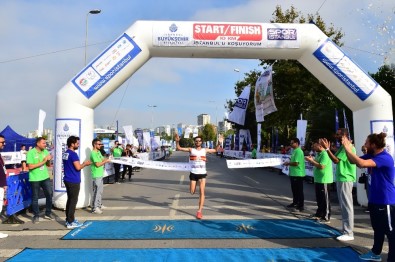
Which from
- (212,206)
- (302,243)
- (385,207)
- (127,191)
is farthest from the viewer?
(127,191)

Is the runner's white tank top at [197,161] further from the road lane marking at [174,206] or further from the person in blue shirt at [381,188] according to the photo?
the person in blue shirt at [381,188]

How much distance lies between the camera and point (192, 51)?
32.8 ft

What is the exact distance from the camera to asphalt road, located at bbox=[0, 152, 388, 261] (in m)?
6.32

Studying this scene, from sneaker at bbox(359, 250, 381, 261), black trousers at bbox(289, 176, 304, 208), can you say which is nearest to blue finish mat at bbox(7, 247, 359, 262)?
sneaker at bbox(359, 250, 381, 261)

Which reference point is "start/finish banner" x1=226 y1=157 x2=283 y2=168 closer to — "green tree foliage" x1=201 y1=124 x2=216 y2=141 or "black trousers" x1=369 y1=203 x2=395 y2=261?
"black trousers" x1=369 y1=203 x2=395 y2=261

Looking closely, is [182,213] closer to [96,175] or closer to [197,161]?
[197,161]

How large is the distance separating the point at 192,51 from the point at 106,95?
2.59 metres

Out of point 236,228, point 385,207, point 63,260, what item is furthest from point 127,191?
point 385,207

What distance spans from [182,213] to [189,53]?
13.9 ft

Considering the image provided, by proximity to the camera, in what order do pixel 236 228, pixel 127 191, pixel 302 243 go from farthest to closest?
pixel 127 191 → pixel 236 228 → pixel 302 243

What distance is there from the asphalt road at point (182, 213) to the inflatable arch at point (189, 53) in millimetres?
1411

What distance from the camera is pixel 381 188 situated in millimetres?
5160

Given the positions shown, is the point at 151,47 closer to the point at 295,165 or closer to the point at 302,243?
the point at 295,165

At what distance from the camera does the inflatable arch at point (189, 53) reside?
9.50m
